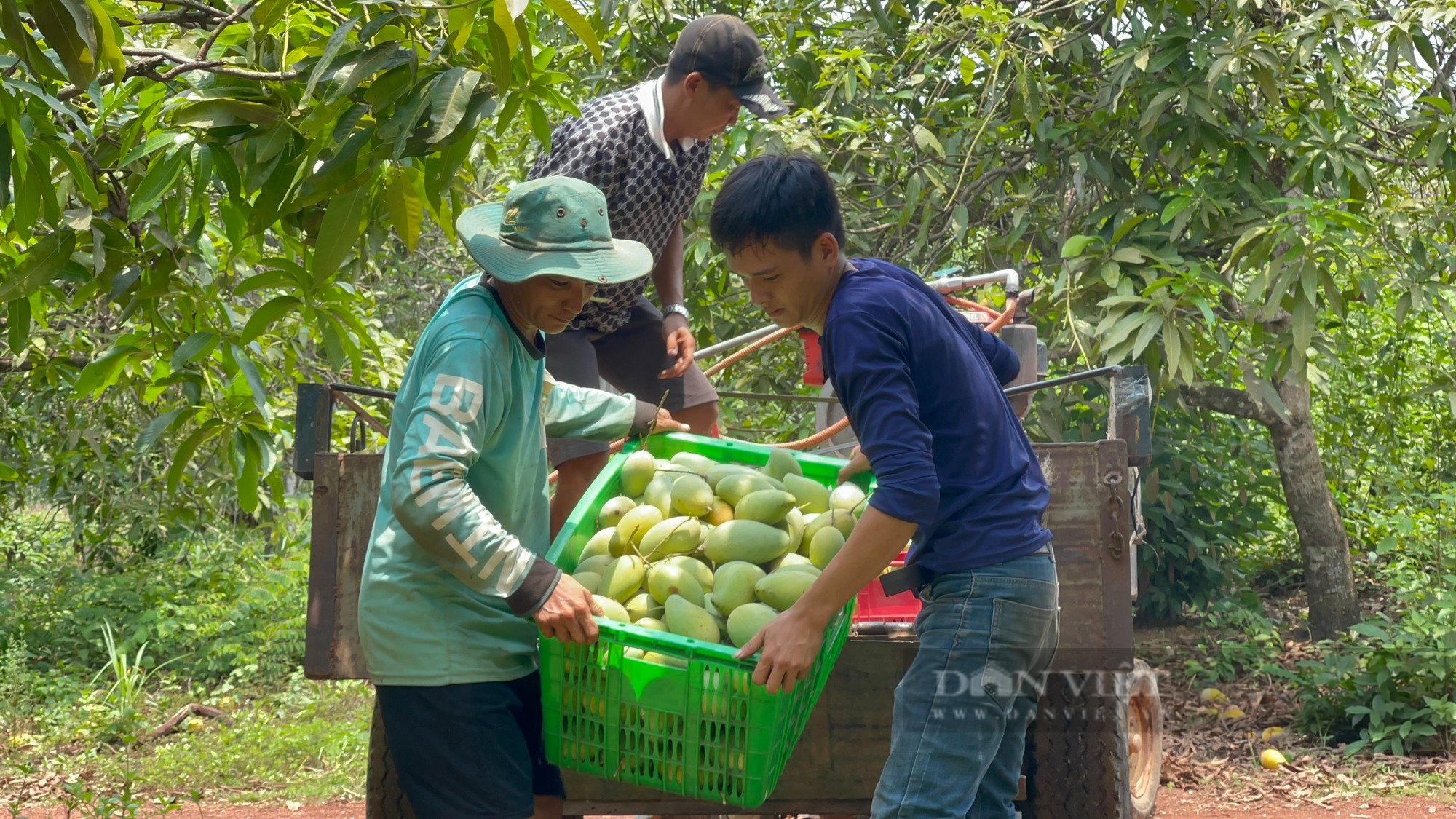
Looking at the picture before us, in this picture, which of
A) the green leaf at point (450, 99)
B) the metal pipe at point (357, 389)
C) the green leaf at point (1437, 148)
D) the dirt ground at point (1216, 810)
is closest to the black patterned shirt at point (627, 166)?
the metal pipe at point (357, 389)

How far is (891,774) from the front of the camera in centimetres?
209

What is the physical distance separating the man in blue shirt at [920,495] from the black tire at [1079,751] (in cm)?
72

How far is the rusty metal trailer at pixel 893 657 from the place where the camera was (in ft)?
8.91

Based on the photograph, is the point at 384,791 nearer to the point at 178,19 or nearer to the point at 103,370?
the point at 103,370

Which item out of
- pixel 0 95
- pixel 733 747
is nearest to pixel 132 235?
pixel 0 95

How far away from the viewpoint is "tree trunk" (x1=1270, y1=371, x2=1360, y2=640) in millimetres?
6012

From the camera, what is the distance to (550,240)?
2285mm

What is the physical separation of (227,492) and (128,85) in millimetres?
3717

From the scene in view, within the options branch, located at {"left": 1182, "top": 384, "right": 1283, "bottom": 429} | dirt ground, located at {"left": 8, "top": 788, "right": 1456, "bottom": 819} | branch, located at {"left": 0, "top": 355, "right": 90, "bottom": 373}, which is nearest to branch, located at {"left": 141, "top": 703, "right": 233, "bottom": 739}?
dirt ground, located at {"left": 8, "top": 788, "right": 1456, "bottom": 819}

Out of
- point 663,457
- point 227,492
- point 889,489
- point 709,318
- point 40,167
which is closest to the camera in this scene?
point 889,489

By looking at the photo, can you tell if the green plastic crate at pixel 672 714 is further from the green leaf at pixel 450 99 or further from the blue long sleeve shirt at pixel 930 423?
the green leaf at pixel 450 99

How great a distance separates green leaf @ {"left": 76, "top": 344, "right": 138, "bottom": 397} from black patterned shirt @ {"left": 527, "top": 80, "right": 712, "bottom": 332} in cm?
115

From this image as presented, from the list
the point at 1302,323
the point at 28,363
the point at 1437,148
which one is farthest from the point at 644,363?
the point at 1437,148

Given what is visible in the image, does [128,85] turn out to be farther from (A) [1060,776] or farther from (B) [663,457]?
(A) [1060,776]
